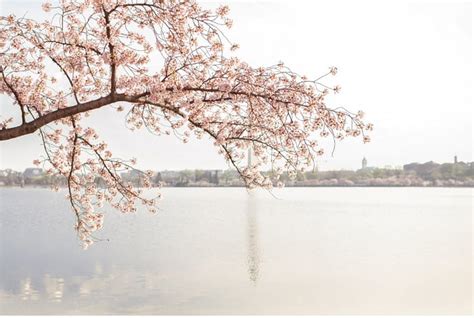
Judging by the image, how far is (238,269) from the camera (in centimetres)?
1580

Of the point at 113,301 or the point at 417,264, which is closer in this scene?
the point at 113,301

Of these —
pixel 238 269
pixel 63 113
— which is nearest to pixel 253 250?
pixel 238 269

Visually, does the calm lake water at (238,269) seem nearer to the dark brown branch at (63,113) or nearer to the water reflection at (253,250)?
the water reflection at (253,250)

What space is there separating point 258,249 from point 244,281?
5.37m

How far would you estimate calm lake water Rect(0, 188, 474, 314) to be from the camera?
474 inches

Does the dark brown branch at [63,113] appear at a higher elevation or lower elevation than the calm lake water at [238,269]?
higher

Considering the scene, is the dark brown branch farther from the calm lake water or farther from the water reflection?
the water reflection

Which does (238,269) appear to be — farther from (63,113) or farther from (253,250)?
(63,113)

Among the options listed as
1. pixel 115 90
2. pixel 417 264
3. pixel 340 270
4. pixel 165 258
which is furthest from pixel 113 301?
pixel 417 264

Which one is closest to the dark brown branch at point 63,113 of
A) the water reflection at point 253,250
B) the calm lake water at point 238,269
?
the calm lake water at point 238,269

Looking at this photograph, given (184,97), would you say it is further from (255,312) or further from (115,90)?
(255,312)

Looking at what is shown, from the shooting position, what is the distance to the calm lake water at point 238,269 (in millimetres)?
12031

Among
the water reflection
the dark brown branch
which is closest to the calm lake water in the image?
the water reflection

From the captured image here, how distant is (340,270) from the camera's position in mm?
16031
